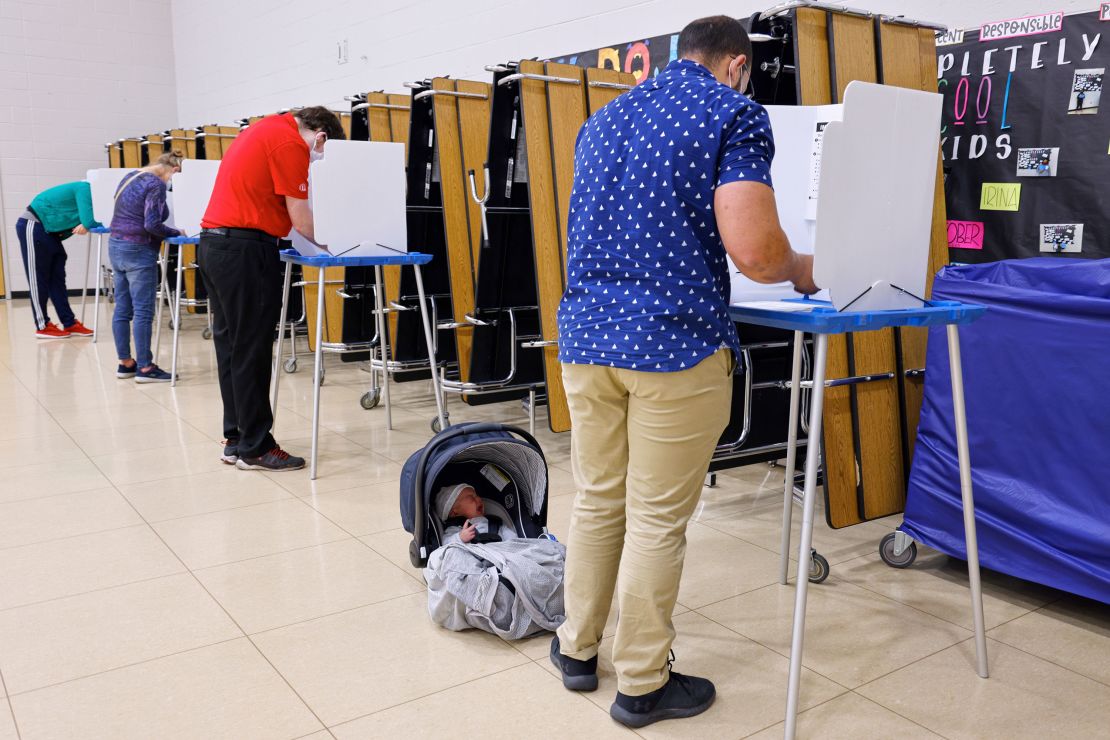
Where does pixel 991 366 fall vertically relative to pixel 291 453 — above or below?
above

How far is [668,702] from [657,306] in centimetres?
83

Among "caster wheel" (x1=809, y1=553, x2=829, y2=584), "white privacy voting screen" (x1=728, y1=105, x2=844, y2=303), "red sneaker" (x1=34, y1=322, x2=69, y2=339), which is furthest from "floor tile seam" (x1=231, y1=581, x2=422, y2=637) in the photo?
"red sneaker" (x1=34, y1=322, x2=69, y2=339)

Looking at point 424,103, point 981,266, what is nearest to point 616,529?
point 981,266

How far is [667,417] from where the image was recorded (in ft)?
5.60

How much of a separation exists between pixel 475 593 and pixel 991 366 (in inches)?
59.6

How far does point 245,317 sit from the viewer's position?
135 inches

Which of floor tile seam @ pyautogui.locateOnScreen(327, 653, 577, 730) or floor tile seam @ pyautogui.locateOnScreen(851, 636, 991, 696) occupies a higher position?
floor tile seam @ pyautogui.locateOnScreen(327, 653, 577, 730)

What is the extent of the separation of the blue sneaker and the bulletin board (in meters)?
4.47

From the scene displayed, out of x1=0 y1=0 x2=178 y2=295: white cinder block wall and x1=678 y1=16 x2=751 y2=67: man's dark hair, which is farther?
x1=0 y1=0 x2=178 y2=295: white cinder block wall

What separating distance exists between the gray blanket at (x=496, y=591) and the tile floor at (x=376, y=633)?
5cm

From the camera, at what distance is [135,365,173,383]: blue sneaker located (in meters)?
5.48

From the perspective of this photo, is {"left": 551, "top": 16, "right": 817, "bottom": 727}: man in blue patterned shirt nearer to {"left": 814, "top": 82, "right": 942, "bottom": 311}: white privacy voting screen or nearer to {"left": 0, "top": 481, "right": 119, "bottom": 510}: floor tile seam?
{"left": 814, "top": 82, "right": 942, "bottom": 311}: white privacy voting screen

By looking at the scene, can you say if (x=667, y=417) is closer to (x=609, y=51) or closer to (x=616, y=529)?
(x=616, y=529)

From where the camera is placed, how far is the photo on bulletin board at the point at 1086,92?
2.82m
